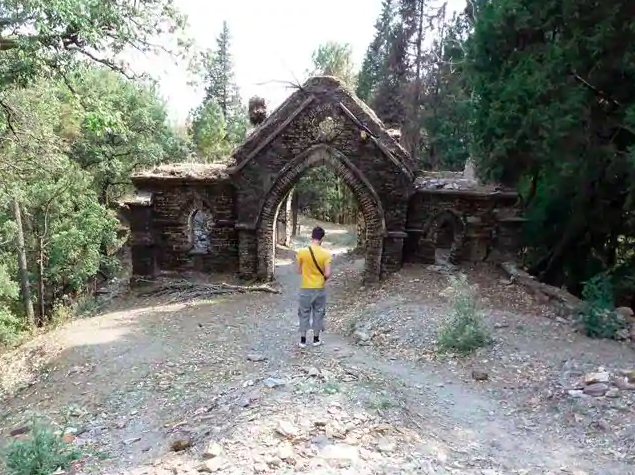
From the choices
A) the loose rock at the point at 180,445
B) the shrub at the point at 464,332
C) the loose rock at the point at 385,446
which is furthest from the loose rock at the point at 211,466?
the shrub at the point at 464,332

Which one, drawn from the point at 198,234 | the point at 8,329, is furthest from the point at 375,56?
the point at 8,329

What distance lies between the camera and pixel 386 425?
586cm

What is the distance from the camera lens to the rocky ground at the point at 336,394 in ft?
17.9

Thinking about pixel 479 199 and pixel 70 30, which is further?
pixel 479 199

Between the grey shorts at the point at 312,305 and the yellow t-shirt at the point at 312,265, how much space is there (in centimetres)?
14

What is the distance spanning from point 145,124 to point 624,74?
21.6 m

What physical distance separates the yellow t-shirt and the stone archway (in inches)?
263

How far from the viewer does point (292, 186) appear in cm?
1520

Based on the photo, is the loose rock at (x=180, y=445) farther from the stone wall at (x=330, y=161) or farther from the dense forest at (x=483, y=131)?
the stone wall at (x=330, y=161)

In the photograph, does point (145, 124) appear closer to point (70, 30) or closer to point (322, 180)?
point (322, 180)

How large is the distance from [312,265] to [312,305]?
0.75 metres

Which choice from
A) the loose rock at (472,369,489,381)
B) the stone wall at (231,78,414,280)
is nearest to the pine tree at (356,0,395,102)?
the stone wall at (231,78,414,280)

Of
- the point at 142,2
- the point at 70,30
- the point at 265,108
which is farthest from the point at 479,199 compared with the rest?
the point at 70,30

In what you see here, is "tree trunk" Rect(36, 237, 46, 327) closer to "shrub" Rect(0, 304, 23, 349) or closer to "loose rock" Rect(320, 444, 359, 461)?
→ "shrub" Rect(0, 304, 23, 349)
